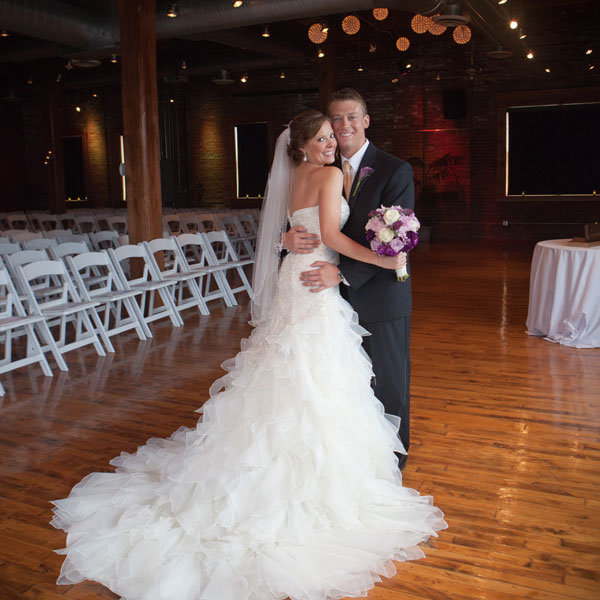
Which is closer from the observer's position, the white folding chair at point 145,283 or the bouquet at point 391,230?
the bouquet at point 391,230

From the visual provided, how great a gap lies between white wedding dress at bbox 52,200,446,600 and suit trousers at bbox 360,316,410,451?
0.17m

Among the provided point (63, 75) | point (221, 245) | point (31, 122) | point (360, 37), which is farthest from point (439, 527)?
point (31, 122)

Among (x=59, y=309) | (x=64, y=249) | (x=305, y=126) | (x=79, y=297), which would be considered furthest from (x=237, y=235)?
(x=305, y=126)

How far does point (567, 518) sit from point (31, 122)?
18570mm

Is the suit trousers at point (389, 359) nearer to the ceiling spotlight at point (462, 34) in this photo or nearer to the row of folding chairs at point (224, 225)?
the row of folding chairs at point (224, 225)

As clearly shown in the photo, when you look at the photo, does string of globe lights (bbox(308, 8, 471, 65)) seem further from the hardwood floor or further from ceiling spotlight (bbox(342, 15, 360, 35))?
the hardwood floor

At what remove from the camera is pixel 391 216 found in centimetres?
259

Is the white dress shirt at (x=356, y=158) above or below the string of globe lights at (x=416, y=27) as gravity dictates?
below

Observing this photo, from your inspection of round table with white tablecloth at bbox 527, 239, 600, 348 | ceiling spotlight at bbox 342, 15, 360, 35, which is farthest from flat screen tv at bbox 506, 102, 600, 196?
round table with white tablecloth at bbox 527, 239, 600, 348

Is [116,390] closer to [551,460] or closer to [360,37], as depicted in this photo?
[551,460]

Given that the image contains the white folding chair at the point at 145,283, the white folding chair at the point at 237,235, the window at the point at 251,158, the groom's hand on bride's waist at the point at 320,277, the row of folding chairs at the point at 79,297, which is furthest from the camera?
the window at the point at 251,158

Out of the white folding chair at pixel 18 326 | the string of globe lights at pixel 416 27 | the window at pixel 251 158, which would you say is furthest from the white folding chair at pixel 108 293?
the window at pixel 251 158

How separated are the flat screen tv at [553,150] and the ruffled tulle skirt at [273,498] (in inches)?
438

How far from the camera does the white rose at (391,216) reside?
2592 mm
